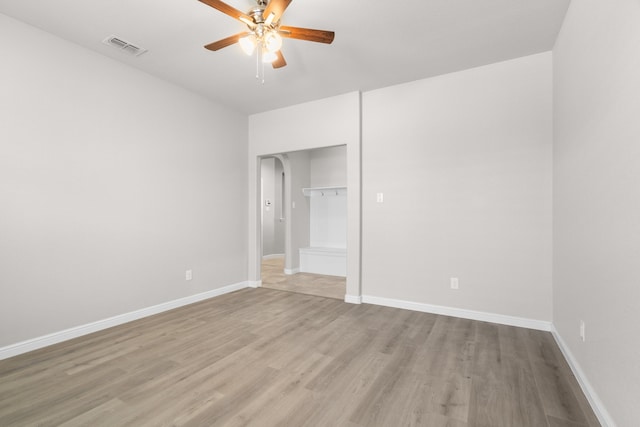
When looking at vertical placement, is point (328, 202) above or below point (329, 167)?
below

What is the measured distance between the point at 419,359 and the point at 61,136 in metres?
3.59

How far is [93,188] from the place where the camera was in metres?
2.87

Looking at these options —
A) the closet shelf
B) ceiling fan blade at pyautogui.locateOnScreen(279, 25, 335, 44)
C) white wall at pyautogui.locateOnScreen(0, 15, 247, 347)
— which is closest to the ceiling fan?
ceiling fan blade at pyautogui.locateOnScreen(279, 25, 335, 44)

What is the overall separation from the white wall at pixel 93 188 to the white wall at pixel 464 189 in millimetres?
2232

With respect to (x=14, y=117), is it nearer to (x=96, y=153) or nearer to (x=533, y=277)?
(x=96, y=153)

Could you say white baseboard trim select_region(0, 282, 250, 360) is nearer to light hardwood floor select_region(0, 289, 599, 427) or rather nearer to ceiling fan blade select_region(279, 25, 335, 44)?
light hardwood floor select_region(0, 289, 599, 427)

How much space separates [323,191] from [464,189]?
3435 millimetres

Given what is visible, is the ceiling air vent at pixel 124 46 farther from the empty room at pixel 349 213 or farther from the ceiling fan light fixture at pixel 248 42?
the ceiling fan light fixture at pixel 248 42

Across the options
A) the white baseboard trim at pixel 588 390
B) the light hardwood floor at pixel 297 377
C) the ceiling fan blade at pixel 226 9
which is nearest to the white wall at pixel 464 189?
the light hardwood floor at pixel 297 377

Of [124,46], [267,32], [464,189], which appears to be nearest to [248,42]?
[267,32]

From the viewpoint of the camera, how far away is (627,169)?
1342mm

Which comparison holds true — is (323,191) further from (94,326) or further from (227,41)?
(94,326)

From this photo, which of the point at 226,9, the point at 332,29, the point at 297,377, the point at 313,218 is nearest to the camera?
the point at 226,9

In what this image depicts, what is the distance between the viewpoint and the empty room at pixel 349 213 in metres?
1.67
